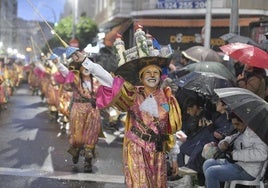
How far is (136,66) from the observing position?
488 centimetres

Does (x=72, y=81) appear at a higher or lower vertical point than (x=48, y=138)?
higher

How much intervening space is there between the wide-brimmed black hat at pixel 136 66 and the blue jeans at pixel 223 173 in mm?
1213

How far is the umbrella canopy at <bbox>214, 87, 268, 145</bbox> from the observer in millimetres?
4543

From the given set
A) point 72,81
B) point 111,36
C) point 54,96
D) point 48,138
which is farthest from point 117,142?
point 111,36

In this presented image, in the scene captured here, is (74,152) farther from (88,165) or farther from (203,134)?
(203,134)

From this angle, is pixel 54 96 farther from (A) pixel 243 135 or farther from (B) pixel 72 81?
(A) pixel 243 135

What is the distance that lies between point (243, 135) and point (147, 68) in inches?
46.4

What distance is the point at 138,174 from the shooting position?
4.76m

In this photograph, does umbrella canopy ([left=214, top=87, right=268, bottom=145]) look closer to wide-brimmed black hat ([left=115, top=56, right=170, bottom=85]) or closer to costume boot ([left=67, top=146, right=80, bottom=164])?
wide-brimmed black hat ([left=115, top=56, right=170, bottom=85])

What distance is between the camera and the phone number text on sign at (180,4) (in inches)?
878

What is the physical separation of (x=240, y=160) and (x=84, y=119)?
358 cm

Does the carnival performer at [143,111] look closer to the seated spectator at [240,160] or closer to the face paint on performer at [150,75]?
the face paint on performer at [150,75]

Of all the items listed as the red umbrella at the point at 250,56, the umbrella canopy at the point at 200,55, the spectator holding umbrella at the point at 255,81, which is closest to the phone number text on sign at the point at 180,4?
the umbrella canopy at the point at 200,55

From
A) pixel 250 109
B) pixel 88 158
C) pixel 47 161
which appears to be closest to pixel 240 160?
pixel 250 109
